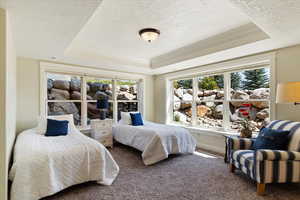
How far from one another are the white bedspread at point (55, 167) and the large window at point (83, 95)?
171 cm

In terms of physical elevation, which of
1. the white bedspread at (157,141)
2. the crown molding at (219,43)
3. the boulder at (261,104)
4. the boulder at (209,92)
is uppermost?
the crown molding at (219,43)

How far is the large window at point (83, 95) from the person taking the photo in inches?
161

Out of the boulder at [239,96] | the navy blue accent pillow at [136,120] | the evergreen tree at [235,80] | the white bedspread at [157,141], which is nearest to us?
the white bedspread at [157,141]

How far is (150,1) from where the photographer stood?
78.5 inches

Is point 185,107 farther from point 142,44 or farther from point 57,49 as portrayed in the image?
point 57,49

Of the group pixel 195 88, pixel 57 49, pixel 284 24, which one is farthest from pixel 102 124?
pixel 284 24

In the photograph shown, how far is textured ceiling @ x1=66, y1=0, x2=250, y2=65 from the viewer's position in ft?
6.89

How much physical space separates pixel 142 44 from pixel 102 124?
225 cm

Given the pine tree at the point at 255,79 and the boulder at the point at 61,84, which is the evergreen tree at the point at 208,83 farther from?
the boulder at the point at 61,84

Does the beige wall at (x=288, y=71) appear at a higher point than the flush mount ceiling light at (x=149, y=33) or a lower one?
lower

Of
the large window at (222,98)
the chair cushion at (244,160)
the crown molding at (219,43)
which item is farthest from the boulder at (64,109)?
the chair cushion at (244,160)

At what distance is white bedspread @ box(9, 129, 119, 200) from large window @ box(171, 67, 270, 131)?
2.88 metres

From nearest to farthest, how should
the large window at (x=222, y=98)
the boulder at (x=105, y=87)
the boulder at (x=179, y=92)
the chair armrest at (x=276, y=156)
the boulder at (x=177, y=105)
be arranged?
the chair armrest at (x=276, y=156) < the large window at (x=222, y=98) < the boulder at (x=105, y=87) < the boulder at (x=179, y=92) < the boulder at (x=177, y=105)

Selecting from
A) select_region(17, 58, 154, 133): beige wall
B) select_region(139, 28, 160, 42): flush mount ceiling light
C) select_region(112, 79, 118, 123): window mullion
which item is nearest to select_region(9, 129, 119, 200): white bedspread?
select_region(17, 58, 154, 133): beige wall
